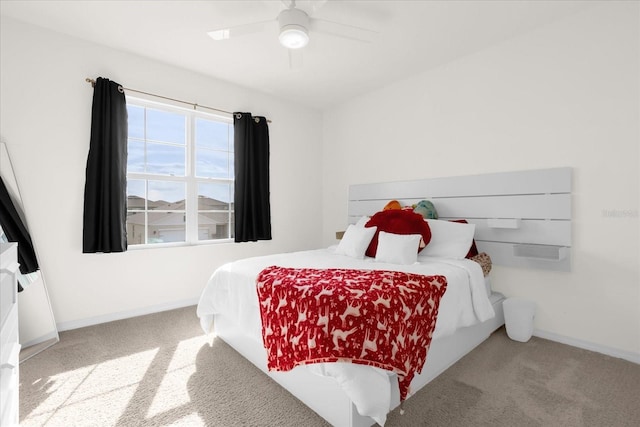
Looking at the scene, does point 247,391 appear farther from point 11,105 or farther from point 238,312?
point 11,105

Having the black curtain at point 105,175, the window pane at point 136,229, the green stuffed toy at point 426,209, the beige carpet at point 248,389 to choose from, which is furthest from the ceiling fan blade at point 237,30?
the beige carpet at point 248,389

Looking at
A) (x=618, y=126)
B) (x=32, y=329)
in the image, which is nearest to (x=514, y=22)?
(x=618, y=126)

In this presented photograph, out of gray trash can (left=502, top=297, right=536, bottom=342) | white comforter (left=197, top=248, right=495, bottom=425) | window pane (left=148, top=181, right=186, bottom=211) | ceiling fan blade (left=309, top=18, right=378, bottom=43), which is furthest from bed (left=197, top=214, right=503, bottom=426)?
ceiling fan blade (left=309, top=18, right=378, bottom=43)

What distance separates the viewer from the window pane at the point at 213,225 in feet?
12.2

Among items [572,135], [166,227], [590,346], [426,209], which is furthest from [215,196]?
[590,346]

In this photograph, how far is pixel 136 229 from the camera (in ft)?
10.8

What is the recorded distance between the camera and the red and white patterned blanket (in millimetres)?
1458

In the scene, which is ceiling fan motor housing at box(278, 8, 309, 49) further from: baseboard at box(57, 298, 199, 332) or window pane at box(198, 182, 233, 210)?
baseboard at box(57, 298, 199, 332)

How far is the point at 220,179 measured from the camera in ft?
12.5

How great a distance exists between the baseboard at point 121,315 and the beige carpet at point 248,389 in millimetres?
353

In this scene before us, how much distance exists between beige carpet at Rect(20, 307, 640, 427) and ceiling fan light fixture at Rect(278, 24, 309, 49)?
2315 millimetres

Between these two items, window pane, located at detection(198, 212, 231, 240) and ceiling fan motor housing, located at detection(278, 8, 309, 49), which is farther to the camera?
window pane, located at detection(198, 212, 231, 240)

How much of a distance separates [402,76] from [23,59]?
3571 millimetres

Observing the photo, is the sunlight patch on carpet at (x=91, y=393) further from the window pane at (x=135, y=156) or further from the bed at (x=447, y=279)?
the window pane at (x=135, y=156)
